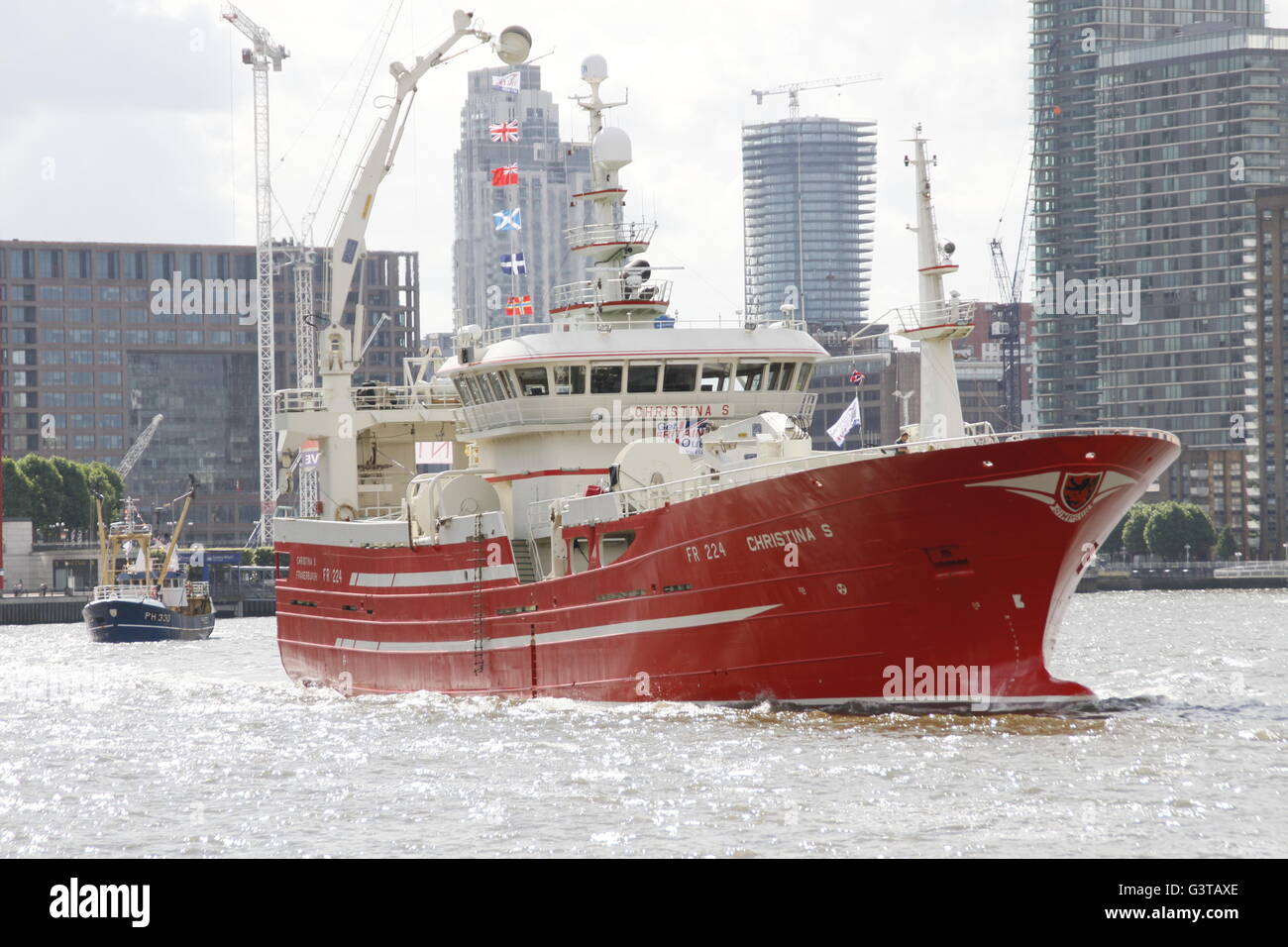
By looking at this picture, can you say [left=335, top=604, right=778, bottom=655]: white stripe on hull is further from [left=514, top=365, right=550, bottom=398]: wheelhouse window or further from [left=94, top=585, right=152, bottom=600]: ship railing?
[left=94, top=585, right=152, bottom=600]: ship railing

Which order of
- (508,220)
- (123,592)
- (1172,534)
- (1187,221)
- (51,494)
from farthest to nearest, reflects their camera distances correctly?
(1187,221) < (1172,534) < (51,494) < (123,592) < (508,220)

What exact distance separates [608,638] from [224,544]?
16146cm

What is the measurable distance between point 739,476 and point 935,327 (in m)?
4.16

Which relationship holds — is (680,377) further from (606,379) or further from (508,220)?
(508,220)

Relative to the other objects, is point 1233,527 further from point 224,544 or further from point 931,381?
point 931,381

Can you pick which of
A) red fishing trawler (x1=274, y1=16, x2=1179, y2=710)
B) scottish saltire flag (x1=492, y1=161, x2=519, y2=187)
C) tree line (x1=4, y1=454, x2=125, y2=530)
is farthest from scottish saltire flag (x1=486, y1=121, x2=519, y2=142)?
tree line (x1=4, y1=454, x2=125, y2=530)

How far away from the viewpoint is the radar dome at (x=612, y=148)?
37.7 metres

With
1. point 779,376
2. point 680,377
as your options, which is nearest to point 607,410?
point 680,377

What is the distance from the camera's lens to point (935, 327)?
98.6 ft

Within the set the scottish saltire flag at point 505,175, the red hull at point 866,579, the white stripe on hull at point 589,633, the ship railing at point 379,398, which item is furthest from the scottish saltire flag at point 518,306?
the red hull at point 866,579

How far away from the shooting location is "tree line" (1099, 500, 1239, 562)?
15262 centimetres
